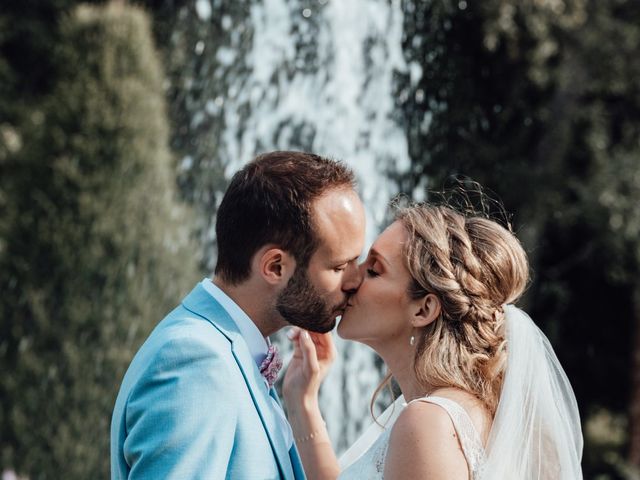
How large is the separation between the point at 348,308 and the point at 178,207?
5315 millimetres

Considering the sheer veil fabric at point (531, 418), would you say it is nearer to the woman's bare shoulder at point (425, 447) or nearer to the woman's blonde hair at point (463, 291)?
the woman's blonde hair at point (463, 291)

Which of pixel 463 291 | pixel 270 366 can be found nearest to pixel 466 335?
pixel 463 291

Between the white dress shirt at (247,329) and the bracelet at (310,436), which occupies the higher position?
the white dress shirt at (247,329)

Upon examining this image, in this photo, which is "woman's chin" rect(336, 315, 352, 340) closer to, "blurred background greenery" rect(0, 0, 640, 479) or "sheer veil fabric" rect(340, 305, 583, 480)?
"sheer veil fabric" rect(340, 305, 583, 480)

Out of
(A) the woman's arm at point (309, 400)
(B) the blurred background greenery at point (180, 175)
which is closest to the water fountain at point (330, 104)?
(B) the blurred background greenery at point (180, 175)

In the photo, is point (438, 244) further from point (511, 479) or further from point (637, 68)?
point (637, 68)

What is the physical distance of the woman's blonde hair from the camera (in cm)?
255

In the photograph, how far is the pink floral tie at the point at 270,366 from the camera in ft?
7.95

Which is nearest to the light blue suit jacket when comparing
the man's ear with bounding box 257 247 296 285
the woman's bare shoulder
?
the man's ear with bounding box 257 247 296 285

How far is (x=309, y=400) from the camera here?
2.96 metres

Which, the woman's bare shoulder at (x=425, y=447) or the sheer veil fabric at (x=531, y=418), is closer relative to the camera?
the woman's bare shoulder at (x=425, y=447)

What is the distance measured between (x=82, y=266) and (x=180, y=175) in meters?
1.45

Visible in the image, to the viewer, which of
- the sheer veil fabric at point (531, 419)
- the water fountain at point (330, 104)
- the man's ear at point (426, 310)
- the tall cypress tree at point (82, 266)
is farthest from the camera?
the tall cypress tree at point (82, 266)

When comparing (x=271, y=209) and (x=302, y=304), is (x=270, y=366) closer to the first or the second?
(x=302, y=304)
